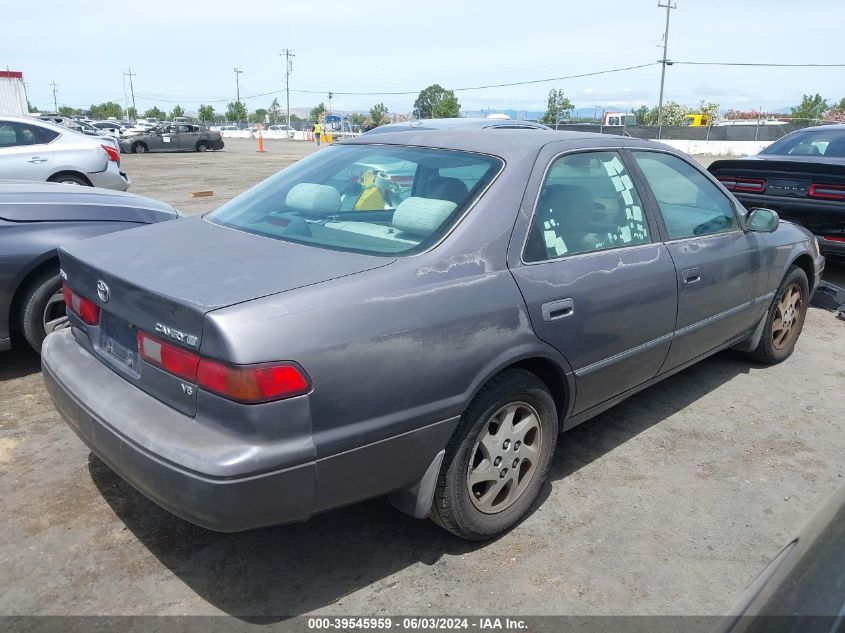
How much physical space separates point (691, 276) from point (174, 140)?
111 feet

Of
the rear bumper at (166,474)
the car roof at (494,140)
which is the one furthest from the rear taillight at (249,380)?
the car roof at (494,140)

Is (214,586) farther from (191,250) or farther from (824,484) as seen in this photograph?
(824,484)

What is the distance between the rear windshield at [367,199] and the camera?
107 inches

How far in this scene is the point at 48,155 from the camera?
9.36 meters

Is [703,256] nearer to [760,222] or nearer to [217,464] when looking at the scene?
[760,222]

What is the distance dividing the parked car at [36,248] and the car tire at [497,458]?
258 cm

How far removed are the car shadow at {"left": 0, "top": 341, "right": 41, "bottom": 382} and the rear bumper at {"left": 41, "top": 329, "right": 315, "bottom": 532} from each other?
2056mm

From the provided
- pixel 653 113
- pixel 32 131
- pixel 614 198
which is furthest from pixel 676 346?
pixel 653 113

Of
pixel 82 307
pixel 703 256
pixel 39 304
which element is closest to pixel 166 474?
pixel 82 307

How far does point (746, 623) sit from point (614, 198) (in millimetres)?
2426

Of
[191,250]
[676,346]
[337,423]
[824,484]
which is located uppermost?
[191,250]

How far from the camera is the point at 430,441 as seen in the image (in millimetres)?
2445

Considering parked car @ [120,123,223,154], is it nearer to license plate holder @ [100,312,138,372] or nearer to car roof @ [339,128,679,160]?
car roof @ [339,128,679,160]

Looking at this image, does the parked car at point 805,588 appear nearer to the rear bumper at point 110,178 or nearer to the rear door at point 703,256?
the rear door at point 703,256
